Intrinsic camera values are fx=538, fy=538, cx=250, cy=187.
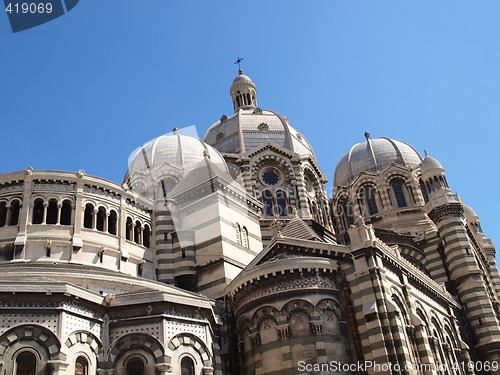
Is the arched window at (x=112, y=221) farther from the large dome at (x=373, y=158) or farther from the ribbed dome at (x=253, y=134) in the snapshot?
the large dome at (x=373, y=158)

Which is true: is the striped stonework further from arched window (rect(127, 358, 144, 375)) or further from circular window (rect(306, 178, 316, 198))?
arched window (rect(127, 358, 144, 375))

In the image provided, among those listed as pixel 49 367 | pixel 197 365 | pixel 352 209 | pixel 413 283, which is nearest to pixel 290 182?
pixel 352 209

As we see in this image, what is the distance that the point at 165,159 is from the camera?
1497 inches

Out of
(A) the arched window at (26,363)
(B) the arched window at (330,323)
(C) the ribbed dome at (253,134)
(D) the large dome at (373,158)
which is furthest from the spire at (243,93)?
(A) the arched window at (26,363)

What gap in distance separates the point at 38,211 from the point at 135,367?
11.0m

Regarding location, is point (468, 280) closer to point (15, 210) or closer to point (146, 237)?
point (146, 237)

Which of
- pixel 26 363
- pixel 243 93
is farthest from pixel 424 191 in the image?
pixel 26 363

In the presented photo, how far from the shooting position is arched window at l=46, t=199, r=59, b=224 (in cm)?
2814

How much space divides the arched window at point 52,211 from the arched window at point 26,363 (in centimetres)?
961

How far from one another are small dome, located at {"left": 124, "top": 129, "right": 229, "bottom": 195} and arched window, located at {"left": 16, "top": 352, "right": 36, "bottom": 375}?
18206mm

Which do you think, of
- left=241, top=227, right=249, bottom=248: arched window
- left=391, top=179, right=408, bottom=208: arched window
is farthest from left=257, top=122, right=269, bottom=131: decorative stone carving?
left=241, top=227, right=249, bottom=248: arched window

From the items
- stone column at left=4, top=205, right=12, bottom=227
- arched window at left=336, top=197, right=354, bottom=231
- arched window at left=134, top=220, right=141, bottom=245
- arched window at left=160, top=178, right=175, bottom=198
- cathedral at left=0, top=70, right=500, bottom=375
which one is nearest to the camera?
cathedral at left=0, top=70, right=500, bottom=375

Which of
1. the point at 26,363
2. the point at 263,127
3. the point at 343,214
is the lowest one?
the point at 26,363

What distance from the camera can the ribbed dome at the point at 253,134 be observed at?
44.9 metres
